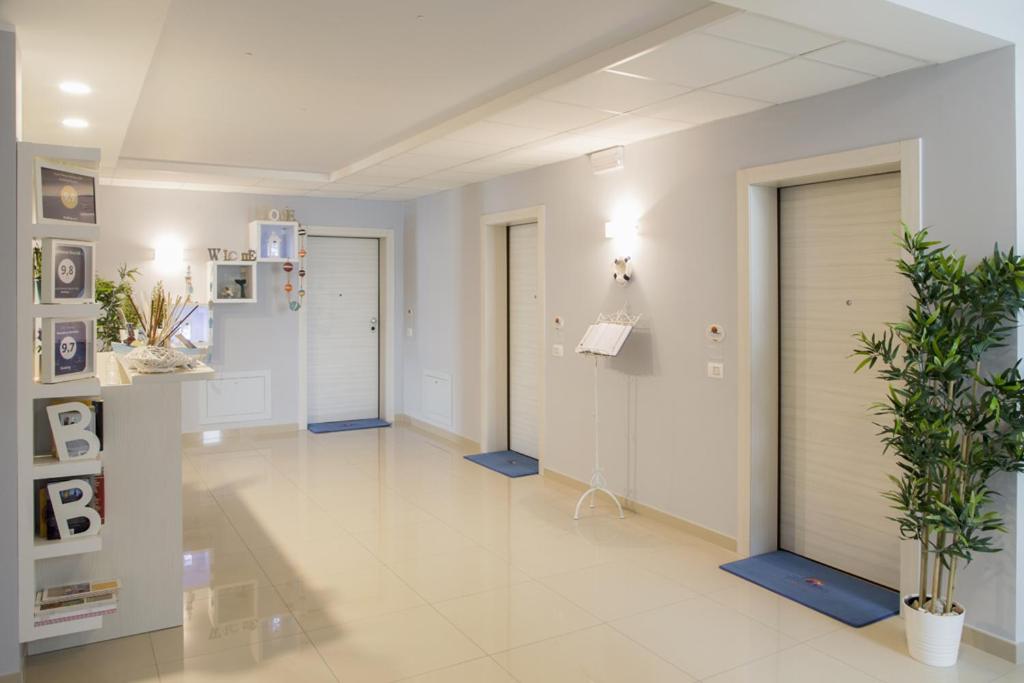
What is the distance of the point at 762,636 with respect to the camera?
3.47 metres

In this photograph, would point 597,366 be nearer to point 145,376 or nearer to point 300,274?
point 145,376

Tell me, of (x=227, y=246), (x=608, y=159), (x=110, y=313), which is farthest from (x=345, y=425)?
(x=608, y=159)

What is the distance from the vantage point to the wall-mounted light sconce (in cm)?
528

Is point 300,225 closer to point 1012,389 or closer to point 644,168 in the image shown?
point 644,168

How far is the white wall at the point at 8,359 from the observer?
2877 millimetres

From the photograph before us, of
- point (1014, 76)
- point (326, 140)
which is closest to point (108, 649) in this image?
point (326, 140)

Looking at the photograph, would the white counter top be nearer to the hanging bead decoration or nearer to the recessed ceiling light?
the recessed ceiling light

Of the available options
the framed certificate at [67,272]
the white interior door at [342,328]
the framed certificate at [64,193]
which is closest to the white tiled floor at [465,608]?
the framed certificate at [67,272]

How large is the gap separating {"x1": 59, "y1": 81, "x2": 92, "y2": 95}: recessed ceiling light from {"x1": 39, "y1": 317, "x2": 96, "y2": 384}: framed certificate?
1.34 meters

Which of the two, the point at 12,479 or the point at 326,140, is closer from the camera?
the point at 12,479

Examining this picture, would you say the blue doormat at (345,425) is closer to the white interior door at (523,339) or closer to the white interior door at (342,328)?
the white interior door at (342,328)

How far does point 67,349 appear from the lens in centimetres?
310

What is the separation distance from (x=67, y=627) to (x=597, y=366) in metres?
3.62

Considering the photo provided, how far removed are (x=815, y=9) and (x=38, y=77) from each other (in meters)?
3.41
